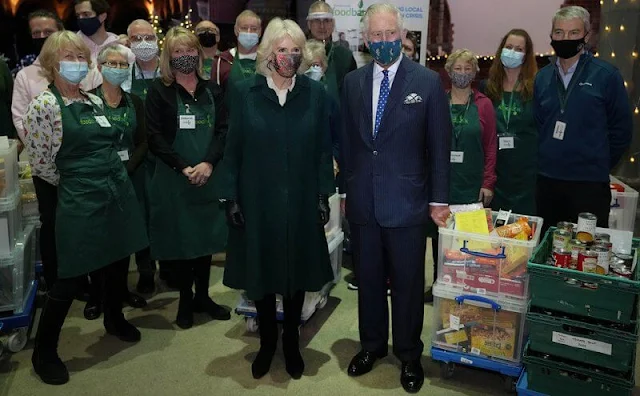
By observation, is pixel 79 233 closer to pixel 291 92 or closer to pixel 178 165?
pixel 178 165

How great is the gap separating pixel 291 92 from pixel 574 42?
163 centimetres

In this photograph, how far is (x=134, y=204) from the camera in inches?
127

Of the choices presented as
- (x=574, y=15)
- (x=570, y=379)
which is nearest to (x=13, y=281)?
(x=570, y=379)

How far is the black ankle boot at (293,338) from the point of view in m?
3.07

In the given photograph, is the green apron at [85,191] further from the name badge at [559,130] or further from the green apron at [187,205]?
the name badge at [559,130]

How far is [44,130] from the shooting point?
9.42ft

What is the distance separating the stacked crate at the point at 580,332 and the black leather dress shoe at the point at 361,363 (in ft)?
2.65

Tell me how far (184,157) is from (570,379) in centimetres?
235

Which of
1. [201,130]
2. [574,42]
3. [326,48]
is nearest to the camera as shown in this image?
[574,42]

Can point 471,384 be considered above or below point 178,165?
below

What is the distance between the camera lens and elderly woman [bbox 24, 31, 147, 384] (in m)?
2.90

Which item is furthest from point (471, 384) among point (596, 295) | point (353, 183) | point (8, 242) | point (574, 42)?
point (8, 242)

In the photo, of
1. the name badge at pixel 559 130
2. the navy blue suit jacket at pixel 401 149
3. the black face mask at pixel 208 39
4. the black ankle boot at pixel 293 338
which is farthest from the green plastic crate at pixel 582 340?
the black face mask at pixel 208 39

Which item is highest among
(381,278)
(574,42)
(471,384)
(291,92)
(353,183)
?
(574,42)
